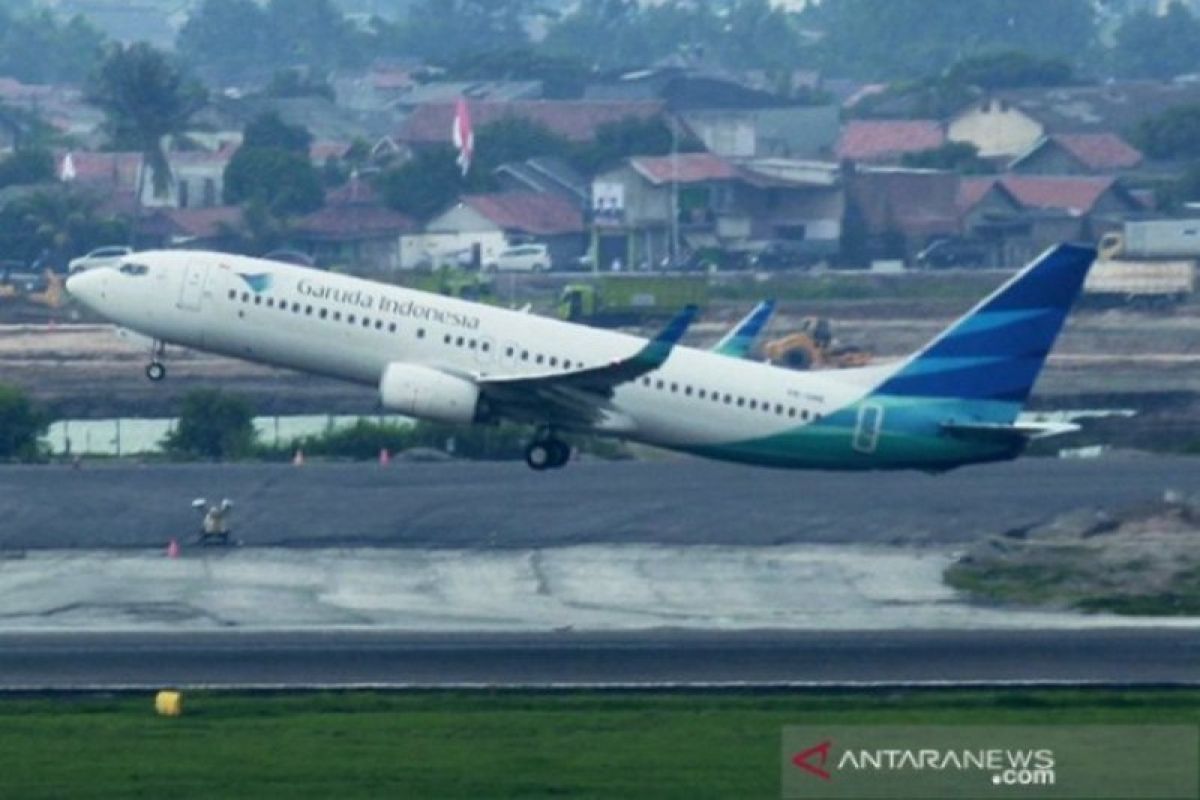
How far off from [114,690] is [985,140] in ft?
472

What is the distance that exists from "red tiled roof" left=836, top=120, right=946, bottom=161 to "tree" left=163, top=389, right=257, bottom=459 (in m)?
100

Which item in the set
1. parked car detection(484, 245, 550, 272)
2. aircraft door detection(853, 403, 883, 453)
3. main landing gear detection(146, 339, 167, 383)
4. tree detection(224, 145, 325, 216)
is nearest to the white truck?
parked car detection(484, 245, 550, 272)

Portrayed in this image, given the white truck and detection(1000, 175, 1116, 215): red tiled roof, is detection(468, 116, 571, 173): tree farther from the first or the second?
the white truck

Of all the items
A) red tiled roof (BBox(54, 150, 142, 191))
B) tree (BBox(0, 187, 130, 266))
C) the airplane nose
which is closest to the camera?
the airplane nose

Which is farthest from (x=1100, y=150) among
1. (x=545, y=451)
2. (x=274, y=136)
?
(x=545, y=451)

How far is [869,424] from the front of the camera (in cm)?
6756

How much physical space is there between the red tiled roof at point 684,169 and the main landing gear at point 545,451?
295ft

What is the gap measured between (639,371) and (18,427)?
2545 cm

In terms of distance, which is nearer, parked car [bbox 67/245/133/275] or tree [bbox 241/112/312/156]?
parked car [bbox 67/245/133/275]

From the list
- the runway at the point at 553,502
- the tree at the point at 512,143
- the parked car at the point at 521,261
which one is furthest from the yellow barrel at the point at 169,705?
the tree at the point at 512,143

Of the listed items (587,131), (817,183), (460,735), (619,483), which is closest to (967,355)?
(619,483)

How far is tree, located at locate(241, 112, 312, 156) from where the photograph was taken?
178m

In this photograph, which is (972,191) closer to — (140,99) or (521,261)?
(521,261)

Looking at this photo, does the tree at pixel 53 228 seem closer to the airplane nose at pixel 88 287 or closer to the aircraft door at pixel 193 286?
the airplane nose at pixel 88 287
